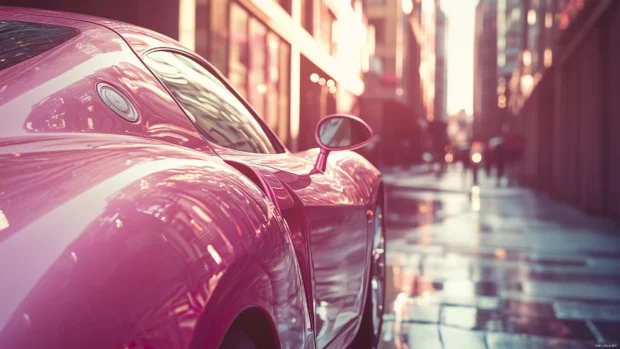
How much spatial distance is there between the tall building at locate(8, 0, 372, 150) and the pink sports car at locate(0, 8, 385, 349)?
6835 millimetres

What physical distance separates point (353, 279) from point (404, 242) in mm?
6939

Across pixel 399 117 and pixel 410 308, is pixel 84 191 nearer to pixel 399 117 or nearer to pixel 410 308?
pixel 410 308

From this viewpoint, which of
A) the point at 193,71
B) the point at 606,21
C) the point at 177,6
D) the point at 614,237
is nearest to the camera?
the point at 193,71

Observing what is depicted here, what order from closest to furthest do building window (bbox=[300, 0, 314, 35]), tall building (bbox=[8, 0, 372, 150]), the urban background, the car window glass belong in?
1. the car window glass
2. tall building (bbox=[8, 0, 372, 150])
3. the urban background
4. building window (bbox=[300, 0, 314, 35])

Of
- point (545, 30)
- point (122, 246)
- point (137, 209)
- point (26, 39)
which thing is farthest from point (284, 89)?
point (122, 246)

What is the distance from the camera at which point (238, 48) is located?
47.6 feet

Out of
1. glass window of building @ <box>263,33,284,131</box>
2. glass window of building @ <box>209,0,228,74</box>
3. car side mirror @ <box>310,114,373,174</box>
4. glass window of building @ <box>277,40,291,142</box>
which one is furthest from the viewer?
glass window of building @ <box>277,40,291,142</box>

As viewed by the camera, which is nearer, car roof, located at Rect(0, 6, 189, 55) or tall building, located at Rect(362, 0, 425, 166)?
car roof, located at Rect(0, 6, 189, 55)

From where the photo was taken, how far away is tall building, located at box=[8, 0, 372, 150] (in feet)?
30.3

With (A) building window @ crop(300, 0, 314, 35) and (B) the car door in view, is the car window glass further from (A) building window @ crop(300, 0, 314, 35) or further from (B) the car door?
(A) building window @ crop(300, 0, 314, 35)

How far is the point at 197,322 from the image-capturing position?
141cm

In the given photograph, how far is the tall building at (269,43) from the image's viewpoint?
30.3 ft

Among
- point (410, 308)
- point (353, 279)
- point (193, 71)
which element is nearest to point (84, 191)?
point (193, 71)

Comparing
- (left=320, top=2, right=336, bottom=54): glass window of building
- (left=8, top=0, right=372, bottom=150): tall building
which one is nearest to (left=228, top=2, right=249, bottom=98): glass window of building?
(left=8, top=0, right=372, bottom=150): tall building
